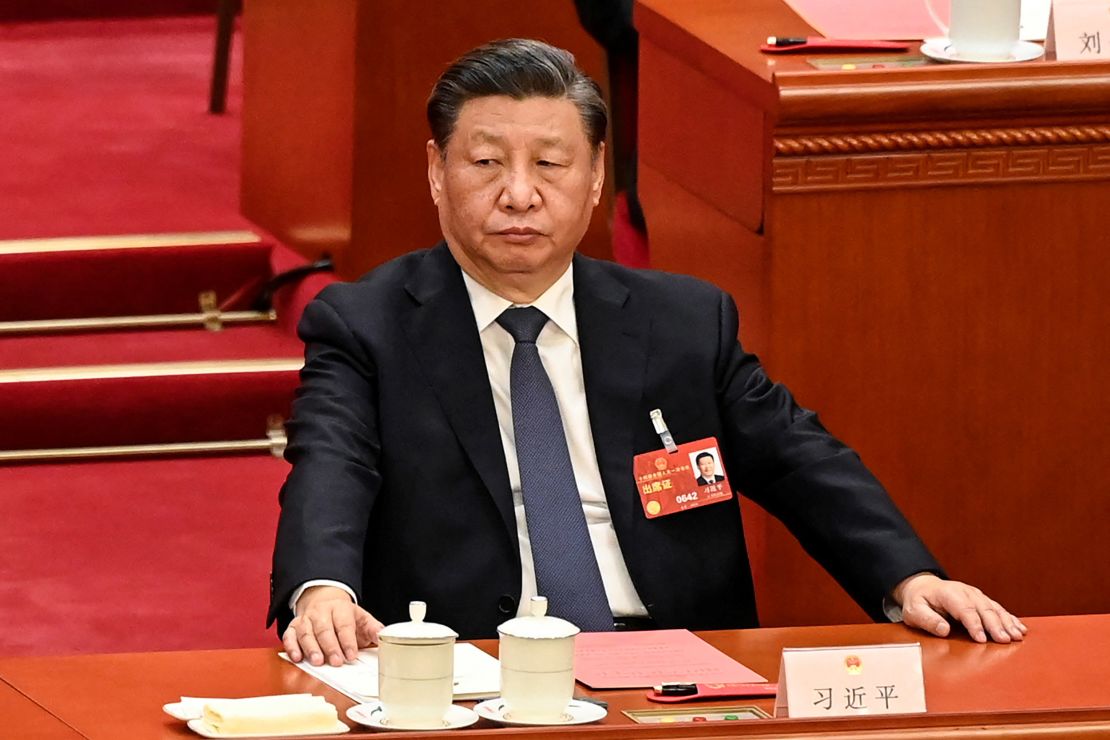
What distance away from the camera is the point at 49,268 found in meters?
4.81

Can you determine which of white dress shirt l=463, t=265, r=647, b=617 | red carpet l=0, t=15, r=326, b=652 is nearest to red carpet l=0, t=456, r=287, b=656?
red carpet l=0, t=15, r=326, b=652

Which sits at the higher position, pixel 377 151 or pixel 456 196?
pixel 456 196

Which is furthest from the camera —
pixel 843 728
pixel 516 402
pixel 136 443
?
pixel 136 443

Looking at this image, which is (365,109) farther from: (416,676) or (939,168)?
(416,676)

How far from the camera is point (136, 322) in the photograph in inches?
192

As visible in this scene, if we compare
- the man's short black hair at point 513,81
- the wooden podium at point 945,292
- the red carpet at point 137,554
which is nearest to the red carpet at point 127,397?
the red carpet at point 137,554

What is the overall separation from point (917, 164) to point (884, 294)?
0.65 feet

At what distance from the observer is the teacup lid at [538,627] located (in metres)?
1.94

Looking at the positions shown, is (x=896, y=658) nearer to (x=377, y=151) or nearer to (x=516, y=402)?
(x=516, y=402)

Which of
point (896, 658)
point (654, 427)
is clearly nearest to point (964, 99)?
point (654, 427)

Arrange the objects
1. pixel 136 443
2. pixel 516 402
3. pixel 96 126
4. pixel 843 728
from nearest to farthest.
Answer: pixel 843 728
pixel 516 402
pixel 136 443
pixel 96 126

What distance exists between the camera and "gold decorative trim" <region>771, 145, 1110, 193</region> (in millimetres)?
3184

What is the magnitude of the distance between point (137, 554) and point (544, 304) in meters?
1.58

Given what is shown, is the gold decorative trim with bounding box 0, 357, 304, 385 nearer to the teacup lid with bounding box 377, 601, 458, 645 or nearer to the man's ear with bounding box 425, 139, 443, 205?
the man's ear with bounding box 425, 139, 443, 205
